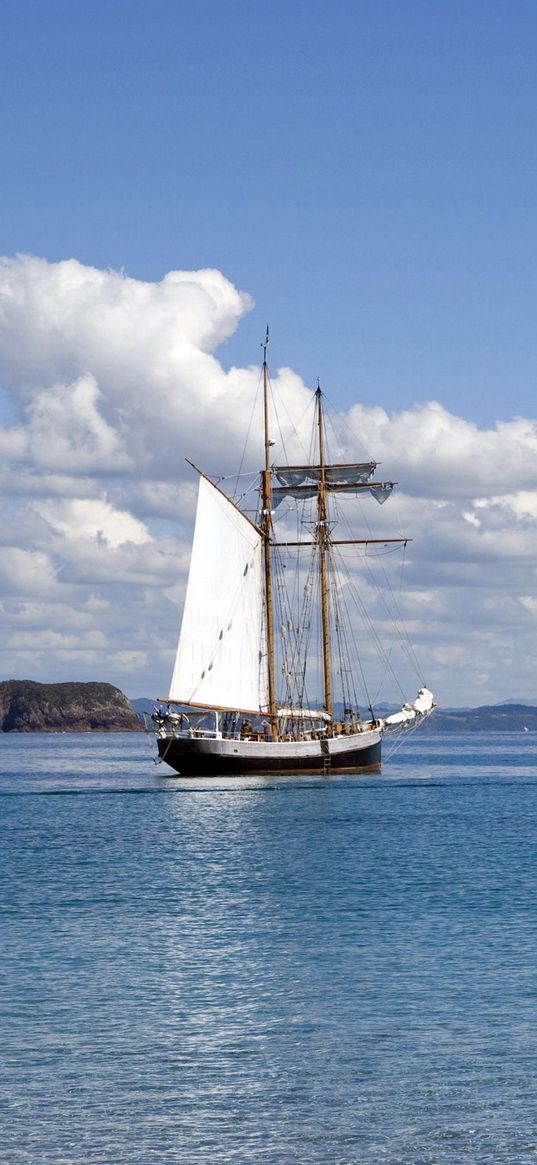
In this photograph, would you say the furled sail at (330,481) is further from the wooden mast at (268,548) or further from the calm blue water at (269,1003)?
the calm blue water at (269,1003)

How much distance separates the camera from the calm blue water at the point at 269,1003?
72.1 feet

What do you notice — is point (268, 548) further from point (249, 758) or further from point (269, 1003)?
point (269, 1003)

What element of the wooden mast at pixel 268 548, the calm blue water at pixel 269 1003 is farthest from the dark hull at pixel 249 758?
the calm blue water at pixel 269 1003

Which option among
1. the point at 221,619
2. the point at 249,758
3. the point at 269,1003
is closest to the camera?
the point at 269,1003

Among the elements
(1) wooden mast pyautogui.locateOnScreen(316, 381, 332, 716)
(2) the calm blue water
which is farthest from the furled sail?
(2) the calm blue water

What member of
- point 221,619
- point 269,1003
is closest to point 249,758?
point 221,619

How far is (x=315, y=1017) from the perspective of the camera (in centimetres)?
3036

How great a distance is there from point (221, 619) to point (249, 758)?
1172 cm

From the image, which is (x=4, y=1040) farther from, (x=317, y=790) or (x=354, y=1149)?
(x=317, y=790)

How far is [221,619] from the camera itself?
113375 mm

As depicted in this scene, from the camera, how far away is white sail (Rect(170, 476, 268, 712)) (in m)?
111

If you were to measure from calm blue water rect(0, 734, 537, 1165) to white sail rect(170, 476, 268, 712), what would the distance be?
4017 cm

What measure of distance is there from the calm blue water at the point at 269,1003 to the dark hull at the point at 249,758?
44.1 meters

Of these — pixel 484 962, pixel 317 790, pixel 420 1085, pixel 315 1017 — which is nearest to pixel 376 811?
pixel 317 790
